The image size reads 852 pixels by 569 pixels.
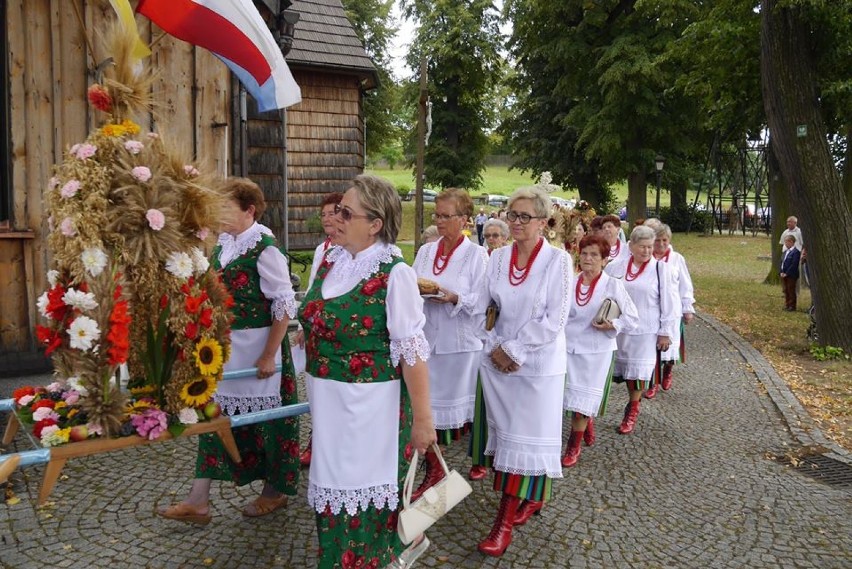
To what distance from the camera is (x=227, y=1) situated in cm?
572

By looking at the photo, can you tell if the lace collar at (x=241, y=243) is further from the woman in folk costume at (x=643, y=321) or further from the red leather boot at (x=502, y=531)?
the woman in folk costume at (x=643, y=321)

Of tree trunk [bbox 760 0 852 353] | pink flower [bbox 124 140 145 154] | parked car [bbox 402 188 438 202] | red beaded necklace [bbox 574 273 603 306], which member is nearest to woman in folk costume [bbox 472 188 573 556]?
red beaded necklace [bbox 574 273 603 306]

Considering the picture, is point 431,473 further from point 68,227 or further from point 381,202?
point 68,227

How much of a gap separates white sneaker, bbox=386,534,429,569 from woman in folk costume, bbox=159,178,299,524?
48.1 inches

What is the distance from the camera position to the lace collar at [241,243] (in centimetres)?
424

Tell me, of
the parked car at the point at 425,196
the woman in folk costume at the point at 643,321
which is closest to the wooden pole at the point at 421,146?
the woman in folk costume at the point at 643,321

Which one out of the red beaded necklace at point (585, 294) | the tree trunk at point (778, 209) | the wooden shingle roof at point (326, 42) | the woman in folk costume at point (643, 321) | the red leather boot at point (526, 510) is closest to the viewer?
the red leather boot at point (526, 510)

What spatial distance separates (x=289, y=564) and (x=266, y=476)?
671 millimetres

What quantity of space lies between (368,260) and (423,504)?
1.14m

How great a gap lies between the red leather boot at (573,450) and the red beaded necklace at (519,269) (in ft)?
6.47

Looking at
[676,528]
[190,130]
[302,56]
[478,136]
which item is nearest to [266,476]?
[676,528]

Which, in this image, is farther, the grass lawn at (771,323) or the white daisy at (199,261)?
the grass lawn at (771,323)

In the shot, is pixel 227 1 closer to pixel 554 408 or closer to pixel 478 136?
→ pixel 554 408

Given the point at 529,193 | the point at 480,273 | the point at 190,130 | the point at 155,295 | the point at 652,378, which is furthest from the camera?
the point at 190,130
